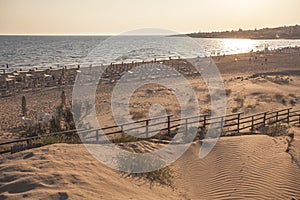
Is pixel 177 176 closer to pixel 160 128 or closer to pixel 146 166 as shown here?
pixel 146 166

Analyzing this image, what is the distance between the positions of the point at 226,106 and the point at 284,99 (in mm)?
5472

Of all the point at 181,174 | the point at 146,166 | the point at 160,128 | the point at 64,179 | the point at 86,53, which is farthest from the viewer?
the point at 86,53

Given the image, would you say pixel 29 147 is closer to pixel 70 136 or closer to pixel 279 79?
pixel 70 136

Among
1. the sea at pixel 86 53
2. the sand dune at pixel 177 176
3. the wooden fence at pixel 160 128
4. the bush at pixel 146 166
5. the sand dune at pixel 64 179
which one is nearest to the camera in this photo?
the sand dune at pixel 64 179

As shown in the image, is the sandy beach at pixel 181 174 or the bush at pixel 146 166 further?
the bush at pixel 146 166

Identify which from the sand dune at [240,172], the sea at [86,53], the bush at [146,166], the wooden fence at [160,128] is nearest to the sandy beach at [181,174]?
the sand dune at [240,172]

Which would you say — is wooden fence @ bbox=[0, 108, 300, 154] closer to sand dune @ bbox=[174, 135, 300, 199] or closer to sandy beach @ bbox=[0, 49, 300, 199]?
sandy beach @ bbox=[0, 49, 300, 199]

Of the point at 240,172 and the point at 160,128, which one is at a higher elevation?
the point at 160,128

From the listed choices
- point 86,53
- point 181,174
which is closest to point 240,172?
point 181,174

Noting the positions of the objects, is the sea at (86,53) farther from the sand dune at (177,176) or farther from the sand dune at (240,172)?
the sand dune at (177,176)

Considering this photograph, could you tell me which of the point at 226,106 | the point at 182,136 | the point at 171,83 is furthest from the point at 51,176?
→ the point at 171,83

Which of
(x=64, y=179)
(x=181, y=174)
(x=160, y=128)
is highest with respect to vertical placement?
(x=64, y=179)

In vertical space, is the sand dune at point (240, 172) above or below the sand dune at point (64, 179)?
below

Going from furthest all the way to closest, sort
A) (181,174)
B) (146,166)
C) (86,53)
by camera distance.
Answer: (86,53), (181,174), (146,166)
